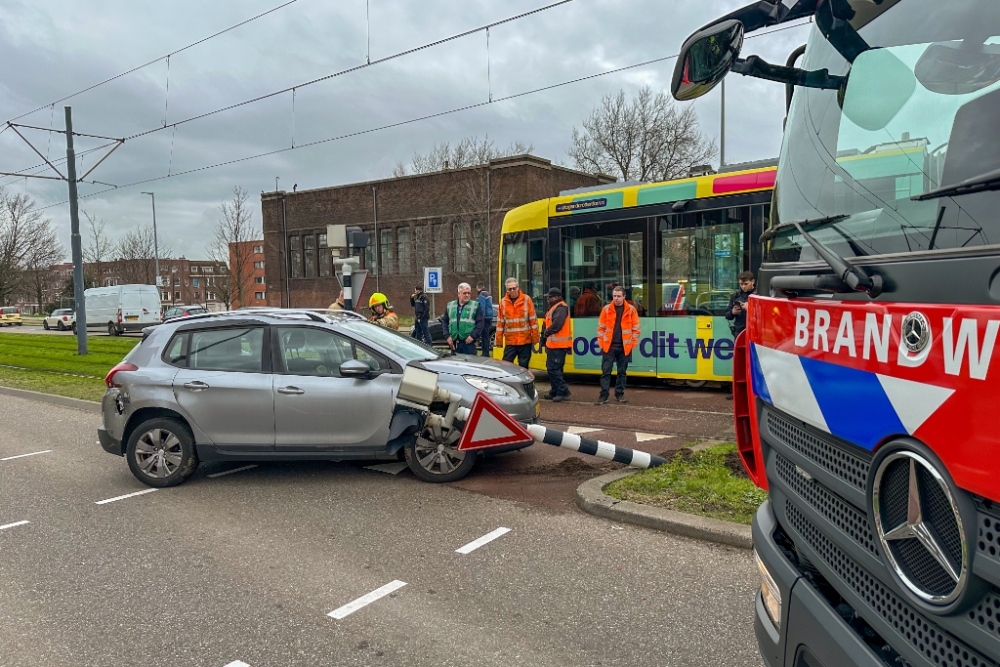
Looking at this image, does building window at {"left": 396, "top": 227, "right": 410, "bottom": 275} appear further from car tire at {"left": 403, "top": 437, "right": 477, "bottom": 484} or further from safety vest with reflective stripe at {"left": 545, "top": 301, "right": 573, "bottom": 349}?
car tire at {"left": 403, "top": 437, "right": 477, "bottom": 484}

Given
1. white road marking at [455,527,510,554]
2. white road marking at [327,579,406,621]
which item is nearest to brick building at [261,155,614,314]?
white road marking at [455,527,510,554]

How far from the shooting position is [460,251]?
3575cm

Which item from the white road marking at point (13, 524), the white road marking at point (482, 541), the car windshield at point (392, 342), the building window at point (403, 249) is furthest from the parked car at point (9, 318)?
the white road marking at point (482, 541)

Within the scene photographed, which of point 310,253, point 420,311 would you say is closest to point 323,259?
point 310,253

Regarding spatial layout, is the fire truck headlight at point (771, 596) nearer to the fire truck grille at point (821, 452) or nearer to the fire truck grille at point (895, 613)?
the fire truck grille at point (895, 613)

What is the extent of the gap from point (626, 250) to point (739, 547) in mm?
6711

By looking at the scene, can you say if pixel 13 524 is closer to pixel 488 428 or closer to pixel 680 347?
pixel 488 428

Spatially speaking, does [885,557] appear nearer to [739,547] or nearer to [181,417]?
[739,547]

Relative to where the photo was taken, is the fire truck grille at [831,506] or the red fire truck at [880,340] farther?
the fire truck grille at [831,506]

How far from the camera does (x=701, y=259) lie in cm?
983

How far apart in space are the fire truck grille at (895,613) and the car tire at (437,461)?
13.5 feet

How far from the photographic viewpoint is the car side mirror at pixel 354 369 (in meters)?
5.97

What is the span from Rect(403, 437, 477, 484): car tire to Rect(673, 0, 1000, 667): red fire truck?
3.72 m

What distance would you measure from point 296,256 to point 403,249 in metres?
8.88
